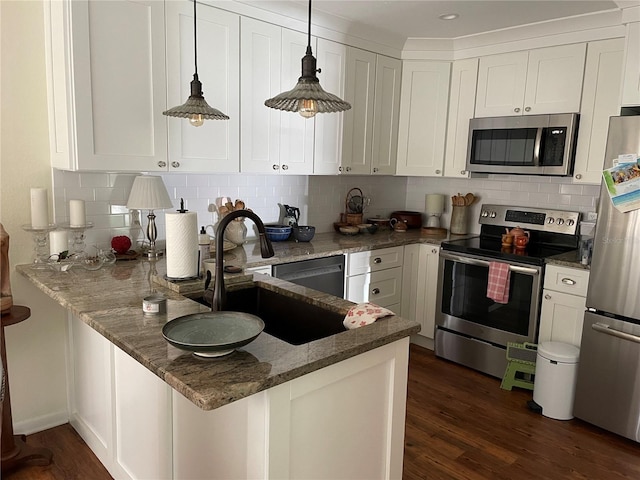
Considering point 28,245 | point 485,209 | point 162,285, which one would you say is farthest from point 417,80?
point 28,245

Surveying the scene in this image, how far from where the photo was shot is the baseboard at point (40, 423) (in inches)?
105

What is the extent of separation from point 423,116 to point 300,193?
1.26 m

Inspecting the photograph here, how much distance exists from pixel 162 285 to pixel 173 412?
2.02ft

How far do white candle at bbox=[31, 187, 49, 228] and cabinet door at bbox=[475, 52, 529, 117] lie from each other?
311 cm

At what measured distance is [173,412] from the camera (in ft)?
5.92

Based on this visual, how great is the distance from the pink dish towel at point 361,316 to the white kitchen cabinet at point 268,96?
1.57 metres

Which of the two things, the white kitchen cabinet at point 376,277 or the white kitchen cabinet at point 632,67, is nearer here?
the white kitchen cabinet at point 632,67

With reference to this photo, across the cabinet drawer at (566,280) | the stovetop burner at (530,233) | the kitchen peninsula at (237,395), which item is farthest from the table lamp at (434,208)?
the kitchen peninsula at (237,395)

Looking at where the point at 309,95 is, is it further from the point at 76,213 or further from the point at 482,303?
the point at 482,303

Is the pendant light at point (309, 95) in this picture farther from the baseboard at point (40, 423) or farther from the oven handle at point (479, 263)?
the baseboard at point (40, 423)

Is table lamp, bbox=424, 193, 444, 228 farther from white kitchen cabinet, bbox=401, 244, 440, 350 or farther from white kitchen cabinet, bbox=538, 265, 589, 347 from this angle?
white kitchen cabinet, bbox=538, 265, 589, 347

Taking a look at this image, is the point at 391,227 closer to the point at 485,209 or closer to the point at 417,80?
the point at 485,209

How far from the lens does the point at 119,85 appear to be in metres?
2.48

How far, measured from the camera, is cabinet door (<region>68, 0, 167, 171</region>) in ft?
7.72
